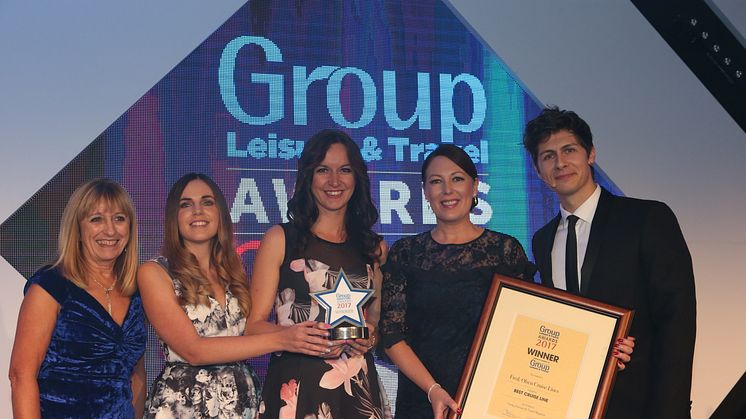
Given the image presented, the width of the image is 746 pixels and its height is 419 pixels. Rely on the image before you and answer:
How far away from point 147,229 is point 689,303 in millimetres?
2803

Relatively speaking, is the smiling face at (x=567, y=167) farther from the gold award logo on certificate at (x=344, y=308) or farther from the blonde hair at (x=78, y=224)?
the blonde hair at (x=78, y=224)

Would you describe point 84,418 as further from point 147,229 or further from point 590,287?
point 590,287

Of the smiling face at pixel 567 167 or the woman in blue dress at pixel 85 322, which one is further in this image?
the smiling face at pixel 567 167

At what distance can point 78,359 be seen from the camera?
2832 millimetres

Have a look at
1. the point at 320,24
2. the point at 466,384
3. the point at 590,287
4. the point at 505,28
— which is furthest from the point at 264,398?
the point at 505,28

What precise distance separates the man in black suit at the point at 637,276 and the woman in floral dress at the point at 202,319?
983 mm

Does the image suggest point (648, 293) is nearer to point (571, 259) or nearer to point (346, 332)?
point (571, 259)

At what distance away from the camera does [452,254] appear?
300cm

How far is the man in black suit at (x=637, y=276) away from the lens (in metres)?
2.59

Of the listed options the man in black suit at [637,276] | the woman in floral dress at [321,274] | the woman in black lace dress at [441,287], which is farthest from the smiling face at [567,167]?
the woman in floral dress at [321,274]

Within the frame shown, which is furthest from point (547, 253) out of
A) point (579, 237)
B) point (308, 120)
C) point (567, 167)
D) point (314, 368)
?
point (308, 120)

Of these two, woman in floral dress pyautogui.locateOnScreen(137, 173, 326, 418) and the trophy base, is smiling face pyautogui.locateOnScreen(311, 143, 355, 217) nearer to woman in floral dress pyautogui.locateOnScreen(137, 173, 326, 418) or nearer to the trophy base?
woman in floral dress pyautogui.locateOnScreen(137, 173, 326, 418)

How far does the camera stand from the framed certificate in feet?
8.45

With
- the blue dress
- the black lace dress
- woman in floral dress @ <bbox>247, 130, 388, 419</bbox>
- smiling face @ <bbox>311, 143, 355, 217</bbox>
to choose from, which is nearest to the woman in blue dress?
the blue dress
